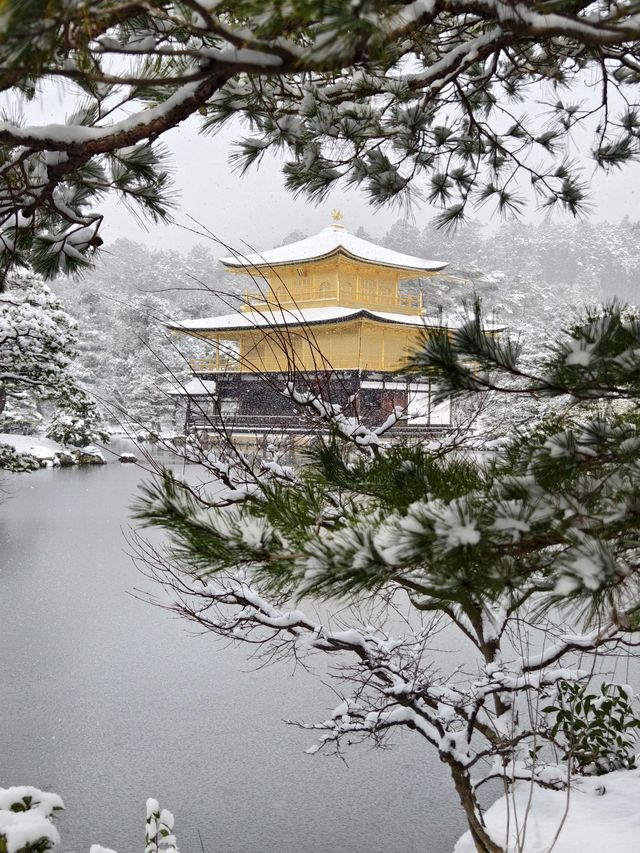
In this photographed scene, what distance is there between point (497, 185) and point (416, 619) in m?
3.12

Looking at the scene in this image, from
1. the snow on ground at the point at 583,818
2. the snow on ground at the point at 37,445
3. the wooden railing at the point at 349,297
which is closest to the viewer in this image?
the snow on ground at the point at 583,818

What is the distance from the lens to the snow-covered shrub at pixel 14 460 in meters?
6.19

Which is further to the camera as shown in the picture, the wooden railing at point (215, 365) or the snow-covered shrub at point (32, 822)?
the wooden railing at point (215, 365)

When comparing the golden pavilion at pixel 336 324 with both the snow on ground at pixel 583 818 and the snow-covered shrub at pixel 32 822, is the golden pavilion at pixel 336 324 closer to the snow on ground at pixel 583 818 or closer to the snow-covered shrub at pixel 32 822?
the snow on ground at pixel 583 818

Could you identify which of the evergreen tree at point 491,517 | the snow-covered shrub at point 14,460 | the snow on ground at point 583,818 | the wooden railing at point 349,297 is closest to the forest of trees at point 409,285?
the wooden railing at point 349,297

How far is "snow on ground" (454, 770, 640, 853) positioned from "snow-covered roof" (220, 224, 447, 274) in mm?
9674

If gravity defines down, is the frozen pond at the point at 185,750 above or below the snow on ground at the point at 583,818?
below

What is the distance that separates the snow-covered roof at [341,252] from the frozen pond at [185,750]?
7.76 m

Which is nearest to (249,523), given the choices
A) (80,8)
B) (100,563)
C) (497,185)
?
(80,8)

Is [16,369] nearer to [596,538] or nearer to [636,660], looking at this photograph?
[636,660]

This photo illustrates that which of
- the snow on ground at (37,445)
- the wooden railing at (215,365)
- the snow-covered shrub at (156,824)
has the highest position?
the wooden railing at (215,365)

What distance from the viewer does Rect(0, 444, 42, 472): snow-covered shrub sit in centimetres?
619

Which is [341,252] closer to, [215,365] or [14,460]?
[215,365]

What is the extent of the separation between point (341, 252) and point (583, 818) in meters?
10.2
